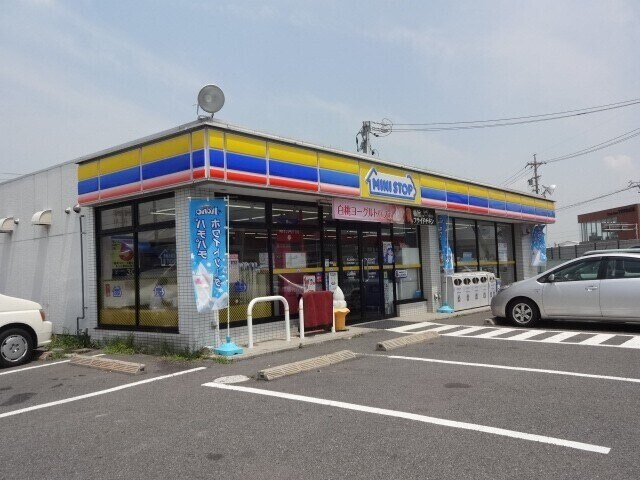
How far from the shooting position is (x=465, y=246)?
17.7 metres

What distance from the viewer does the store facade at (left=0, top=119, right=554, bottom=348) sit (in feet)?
30.5

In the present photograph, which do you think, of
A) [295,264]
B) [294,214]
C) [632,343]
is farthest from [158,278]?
[632,343]

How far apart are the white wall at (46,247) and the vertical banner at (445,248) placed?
9654 mm

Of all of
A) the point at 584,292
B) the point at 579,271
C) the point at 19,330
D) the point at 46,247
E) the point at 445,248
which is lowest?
the point at 19,330

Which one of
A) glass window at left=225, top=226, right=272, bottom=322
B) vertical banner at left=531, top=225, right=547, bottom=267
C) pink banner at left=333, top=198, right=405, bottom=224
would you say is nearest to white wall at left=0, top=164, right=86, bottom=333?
glass window at left=225, top=226, right=272, bottom=322

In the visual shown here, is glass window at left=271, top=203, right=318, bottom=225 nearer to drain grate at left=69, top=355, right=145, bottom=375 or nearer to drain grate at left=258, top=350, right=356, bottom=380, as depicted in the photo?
drain grate at left=258, top=350, right=356, bottom=380

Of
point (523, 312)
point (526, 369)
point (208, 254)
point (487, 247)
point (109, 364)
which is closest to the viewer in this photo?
point (526, 369)

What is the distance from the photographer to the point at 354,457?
438 centimetres

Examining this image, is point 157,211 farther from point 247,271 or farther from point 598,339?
point 598,339

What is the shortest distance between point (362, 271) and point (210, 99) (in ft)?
19.2

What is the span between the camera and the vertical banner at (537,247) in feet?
70.0

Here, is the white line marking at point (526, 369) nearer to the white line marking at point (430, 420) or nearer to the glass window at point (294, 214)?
the white line marking at point (430, 420)

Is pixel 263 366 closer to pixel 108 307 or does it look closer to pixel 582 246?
pixel 108 307

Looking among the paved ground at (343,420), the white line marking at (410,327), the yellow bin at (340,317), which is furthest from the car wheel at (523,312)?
the yellow bin at (340,317)
